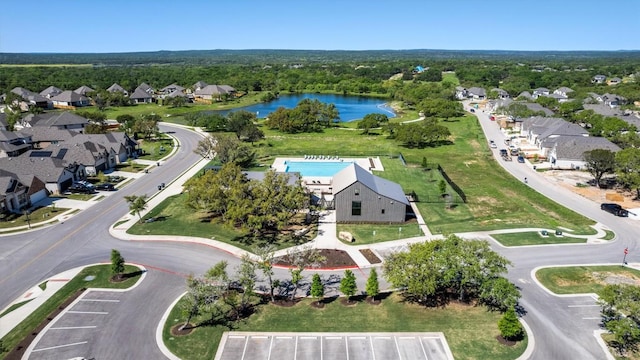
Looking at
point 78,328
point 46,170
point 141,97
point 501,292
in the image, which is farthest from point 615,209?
point 141,97

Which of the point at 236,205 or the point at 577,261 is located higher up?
the point at 236,205

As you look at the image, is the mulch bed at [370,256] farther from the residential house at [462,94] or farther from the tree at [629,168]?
the residential house at [462,94]

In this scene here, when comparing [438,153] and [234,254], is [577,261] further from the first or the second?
[438,153]

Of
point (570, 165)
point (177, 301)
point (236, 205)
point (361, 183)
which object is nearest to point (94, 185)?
point (236, 205)

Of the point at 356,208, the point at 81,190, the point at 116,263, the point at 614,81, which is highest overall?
the point at 614,81

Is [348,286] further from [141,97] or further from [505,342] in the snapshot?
[141,97]

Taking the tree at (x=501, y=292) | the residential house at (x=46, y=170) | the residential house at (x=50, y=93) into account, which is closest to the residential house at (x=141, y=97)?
the residential house at (x=50, y=93)

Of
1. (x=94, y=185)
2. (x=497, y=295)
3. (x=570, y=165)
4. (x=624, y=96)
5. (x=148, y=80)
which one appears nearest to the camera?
(x=497, y=295)
